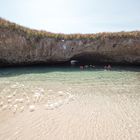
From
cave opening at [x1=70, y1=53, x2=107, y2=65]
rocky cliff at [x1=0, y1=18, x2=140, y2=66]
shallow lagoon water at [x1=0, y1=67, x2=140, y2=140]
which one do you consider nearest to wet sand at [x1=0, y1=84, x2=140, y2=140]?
shallow lagoon water at [x1=0, y1=67, x2=140, y2=140]

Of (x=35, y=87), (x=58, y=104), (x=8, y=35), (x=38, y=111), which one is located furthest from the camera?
(x=8, y=35)

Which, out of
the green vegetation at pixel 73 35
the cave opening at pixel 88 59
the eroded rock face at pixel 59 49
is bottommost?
the cave opening at pixel 88 59

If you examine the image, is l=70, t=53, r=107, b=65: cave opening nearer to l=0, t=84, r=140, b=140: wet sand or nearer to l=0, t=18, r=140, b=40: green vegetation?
l=0, t=18, r=140, b=40: green vegetation

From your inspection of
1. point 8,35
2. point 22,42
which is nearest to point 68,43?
point 22,42

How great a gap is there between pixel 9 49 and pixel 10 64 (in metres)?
1.54

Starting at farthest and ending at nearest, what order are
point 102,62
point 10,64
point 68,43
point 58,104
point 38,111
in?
point 102,62 < point 10,64 < point 68,43 < point 58,104 < point 38,111

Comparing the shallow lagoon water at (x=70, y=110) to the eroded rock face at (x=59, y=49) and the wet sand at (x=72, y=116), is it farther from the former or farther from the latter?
the eroded rock face at (x=59, y=49)

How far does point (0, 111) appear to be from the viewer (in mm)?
Result: 3982

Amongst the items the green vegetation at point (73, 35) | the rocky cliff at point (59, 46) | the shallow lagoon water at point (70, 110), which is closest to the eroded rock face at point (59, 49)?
the rocky cliff at point (59, 46)

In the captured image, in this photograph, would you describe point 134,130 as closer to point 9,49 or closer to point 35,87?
point 35,87

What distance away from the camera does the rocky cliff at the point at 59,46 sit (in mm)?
9328

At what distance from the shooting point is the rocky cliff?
9.33 metres

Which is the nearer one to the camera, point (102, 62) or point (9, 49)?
point (9, 49)

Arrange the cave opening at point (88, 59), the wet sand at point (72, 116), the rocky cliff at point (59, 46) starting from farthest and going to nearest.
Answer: the cave opening at point (88, 59) < the rocky cliff at point (59, 46) < the wet sand at point (72, 116)
